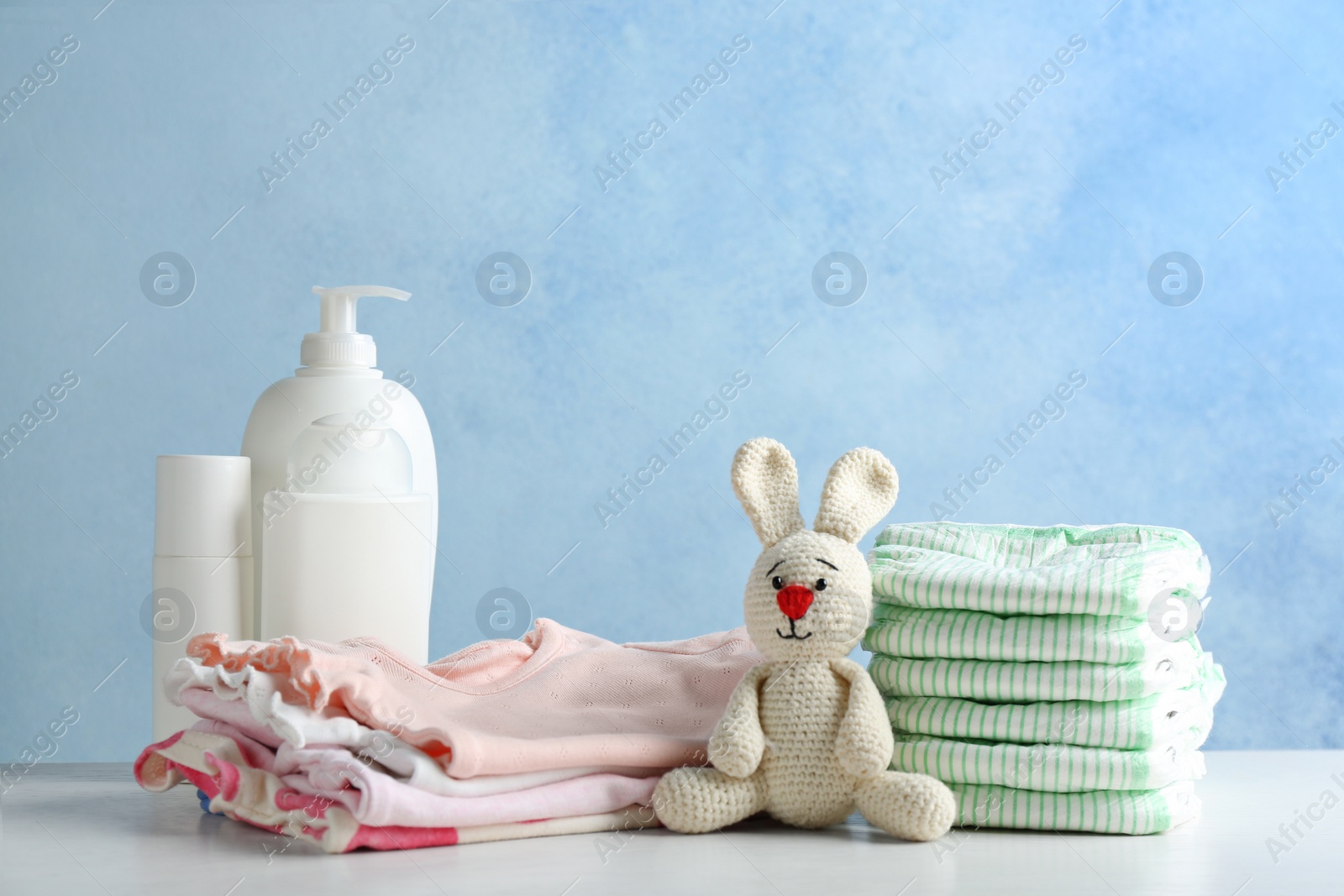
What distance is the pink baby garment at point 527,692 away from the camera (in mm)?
626

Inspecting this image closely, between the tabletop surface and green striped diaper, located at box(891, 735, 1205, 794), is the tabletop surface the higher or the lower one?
the lower one

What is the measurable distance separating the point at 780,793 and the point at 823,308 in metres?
1.00

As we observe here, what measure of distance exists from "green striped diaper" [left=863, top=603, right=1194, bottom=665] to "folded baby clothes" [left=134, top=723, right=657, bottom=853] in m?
0.17

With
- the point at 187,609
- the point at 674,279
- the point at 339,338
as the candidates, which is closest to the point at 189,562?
the point at 187,609

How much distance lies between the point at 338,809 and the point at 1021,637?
1.20ft

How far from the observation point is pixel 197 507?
0.79 m

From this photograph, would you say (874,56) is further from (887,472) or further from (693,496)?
(887,472)

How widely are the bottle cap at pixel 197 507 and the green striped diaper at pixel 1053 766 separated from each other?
0.47m

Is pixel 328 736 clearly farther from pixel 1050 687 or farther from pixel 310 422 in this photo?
pixel 1050 687

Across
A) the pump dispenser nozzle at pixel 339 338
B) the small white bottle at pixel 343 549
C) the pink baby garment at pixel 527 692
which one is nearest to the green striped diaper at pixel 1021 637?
the pink baby garment at pixel 527 692

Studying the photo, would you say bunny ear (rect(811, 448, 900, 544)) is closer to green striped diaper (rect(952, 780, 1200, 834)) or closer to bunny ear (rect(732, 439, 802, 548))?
bunny ear (rect(732, 439, 802, 548))

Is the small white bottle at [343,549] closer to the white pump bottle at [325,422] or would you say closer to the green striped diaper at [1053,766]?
the white pump bottle at [325,422]

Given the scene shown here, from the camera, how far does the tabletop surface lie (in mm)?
535

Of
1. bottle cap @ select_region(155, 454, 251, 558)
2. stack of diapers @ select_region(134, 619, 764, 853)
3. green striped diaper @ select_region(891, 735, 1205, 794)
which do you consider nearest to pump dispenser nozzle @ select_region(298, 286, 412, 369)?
bottle cap @ select_region(155, 454, 251, 558)
